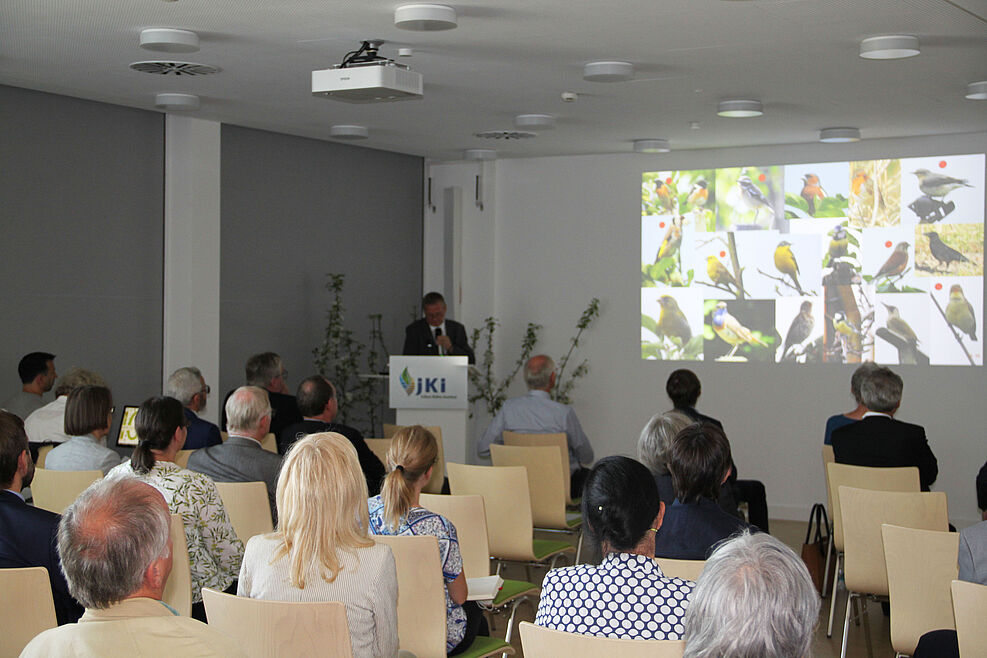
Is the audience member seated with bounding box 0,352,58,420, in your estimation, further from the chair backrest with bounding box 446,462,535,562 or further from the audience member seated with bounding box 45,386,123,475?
the chair backrest with bounding box 446,462,535,562

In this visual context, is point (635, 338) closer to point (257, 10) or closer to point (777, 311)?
point (777, 311)

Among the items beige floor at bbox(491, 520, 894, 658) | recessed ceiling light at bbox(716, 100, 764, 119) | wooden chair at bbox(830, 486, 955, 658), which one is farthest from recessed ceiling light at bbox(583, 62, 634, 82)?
beige floor at bbox(491, 520, 894, 658)

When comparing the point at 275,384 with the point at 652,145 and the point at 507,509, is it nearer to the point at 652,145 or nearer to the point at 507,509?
the point at 507,509

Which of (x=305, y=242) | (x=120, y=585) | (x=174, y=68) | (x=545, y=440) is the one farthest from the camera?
(x=305, y=242)

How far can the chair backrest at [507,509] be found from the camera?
17.5ft

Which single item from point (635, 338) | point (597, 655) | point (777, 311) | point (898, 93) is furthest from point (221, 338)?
point (597, 655)

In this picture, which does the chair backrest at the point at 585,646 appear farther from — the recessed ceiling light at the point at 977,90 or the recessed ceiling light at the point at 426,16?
the recessed ceiling light at the point at 977,90

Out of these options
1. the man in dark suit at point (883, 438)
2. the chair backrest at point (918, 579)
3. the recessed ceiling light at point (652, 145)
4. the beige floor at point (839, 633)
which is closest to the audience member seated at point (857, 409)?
the man in dark suit at point (883, 438)

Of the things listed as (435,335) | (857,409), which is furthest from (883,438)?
(435,335)

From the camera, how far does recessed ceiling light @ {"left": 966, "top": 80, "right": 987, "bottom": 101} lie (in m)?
6.80

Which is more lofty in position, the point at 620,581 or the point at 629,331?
the point at 629,331

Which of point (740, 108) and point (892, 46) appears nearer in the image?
point (892, 46)

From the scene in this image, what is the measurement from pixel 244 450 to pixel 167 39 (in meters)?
2.28

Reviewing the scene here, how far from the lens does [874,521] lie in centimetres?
472
